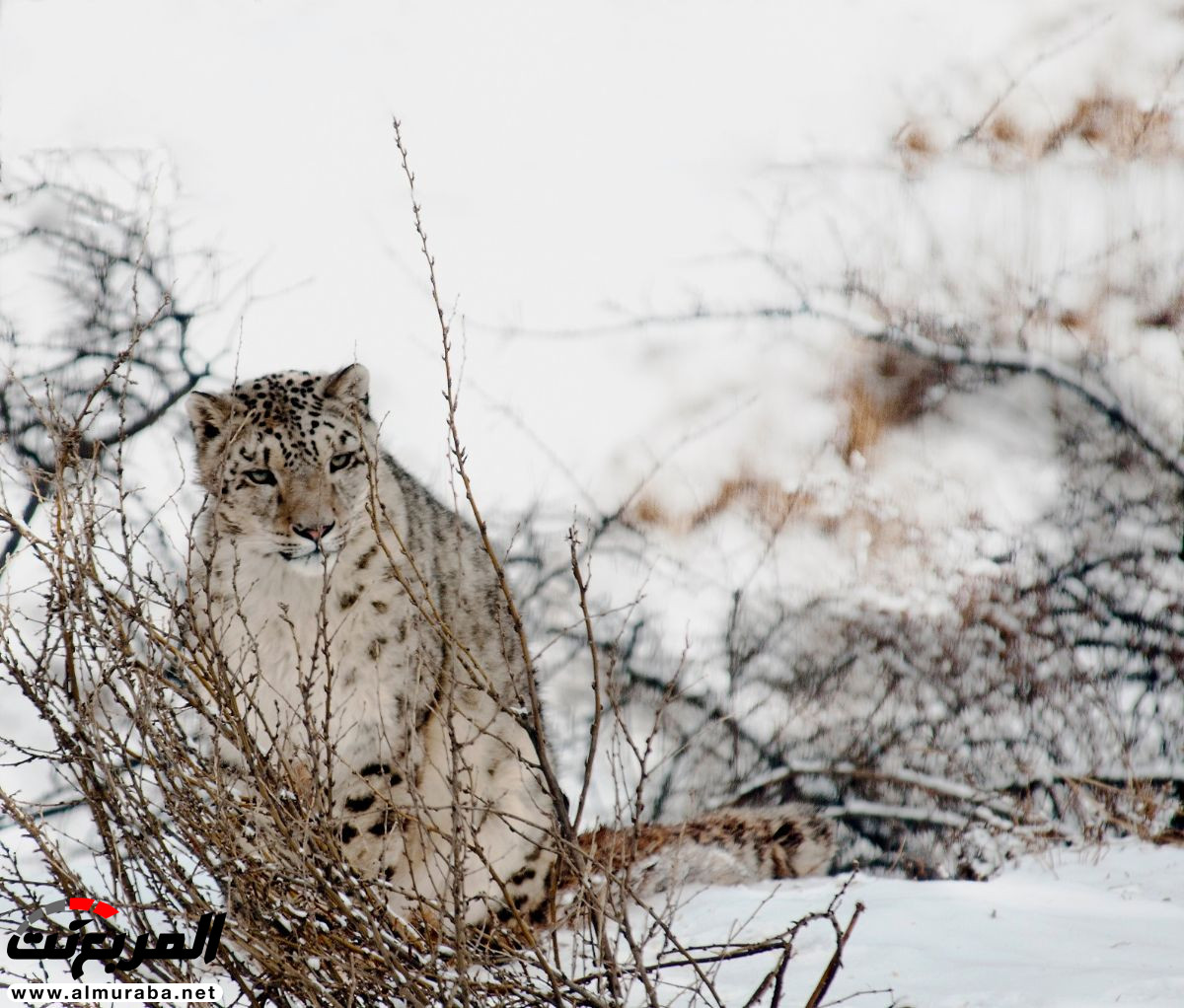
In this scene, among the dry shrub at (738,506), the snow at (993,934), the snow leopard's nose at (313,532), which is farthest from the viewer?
the dry shrub at (738,506)

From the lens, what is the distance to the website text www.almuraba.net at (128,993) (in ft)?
7.55

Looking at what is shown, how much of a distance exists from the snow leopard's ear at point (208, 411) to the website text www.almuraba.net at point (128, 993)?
79.8 inches

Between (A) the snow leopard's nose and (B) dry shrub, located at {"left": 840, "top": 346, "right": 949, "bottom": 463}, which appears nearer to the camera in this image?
(A) the snow leopard's nose

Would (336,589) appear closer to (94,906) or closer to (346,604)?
(346,604)

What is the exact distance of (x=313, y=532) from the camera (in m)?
3.92

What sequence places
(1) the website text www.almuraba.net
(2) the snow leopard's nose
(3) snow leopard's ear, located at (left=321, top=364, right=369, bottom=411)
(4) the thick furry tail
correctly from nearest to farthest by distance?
(1) the website text www.almuraba.net → (2) the snow leopard's nose → (3) snow leopard's ear, located at (left=321, top=364, right=369, bottom=411) → (4) the thick furry tail

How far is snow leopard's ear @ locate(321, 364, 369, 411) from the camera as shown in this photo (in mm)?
4121

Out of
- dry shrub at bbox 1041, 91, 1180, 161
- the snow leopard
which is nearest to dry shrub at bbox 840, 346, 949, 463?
dry shrub at bbox 1041, 91, 1180, 161

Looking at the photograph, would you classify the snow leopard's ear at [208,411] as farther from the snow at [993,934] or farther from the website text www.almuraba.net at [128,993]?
the snow at [993,934]

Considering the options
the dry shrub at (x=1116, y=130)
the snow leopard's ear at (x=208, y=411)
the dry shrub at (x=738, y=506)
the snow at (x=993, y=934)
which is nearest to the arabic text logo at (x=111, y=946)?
the snow at (x=993, y=934)

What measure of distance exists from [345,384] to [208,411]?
1.51 feet

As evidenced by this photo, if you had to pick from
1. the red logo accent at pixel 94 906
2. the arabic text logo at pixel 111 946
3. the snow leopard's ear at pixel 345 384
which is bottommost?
the arabic text logo at pixel 111 946

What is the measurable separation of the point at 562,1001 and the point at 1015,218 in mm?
4857

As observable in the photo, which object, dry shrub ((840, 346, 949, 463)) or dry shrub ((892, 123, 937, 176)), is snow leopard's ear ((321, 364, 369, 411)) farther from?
dry shrub ((892, 123, 937, 176))
